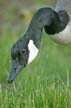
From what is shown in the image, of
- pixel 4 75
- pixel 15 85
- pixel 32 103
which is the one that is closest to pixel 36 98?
pixel 32 103

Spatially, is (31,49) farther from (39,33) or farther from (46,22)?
(46,22)

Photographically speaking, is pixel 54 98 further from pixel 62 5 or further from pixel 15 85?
pixel 62 5

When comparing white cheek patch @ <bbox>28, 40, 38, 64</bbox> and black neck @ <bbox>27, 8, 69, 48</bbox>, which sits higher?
black neck @ <bbox>27, 8, 69, 48</bbox>

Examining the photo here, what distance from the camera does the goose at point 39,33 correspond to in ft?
17.4

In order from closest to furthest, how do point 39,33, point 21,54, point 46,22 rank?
point 21,54 → point 39,33 → point 46,22

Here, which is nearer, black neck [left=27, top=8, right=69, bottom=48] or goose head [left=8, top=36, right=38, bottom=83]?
goose head [left=8, top=36, right=38, bottom=83]

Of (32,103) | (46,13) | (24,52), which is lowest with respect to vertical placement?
(32,103)

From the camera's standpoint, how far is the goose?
5293 millimetres

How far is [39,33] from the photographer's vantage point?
5469 millimetres

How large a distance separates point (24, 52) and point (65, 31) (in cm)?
84

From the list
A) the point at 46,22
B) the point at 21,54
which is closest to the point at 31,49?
the point at 21,54

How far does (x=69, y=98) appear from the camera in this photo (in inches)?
208

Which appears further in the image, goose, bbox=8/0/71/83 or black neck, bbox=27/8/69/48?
black neck, bbox=27/8/69/48

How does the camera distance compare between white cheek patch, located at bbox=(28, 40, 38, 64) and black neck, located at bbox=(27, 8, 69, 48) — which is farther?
black neck, located at bbox=(27, 8, 69, 48)
